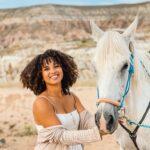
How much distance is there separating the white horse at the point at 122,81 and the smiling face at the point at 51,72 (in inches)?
20.9

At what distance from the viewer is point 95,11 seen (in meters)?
89.4

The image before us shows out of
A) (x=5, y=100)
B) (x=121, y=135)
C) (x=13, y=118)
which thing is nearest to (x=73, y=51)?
(x=5, y=100)

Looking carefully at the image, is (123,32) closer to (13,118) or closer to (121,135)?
(121,135)

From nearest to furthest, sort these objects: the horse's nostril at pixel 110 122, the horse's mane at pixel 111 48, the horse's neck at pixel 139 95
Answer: the horse's nostril at pixel 110 122 → the horse's mane at pixel 111 48 → the horse's neck at pixel 139 95

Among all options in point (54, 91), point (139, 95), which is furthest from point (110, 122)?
point (139, 95)

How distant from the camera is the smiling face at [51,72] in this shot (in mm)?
3240

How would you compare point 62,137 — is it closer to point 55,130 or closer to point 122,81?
point 55,130

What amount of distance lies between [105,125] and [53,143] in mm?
545

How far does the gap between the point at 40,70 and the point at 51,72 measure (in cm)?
10

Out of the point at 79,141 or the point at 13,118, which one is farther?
the point at 13,118

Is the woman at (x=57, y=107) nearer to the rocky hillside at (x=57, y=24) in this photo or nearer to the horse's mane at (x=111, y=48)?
the horse's mane at (x=111, y=48)

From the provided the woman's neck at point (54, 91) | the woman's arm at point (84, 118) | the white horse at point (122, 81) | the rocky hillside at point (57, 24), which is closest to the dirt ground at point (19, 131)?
the white horse at point (122, 81)

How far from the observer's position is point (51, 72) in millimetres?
3238

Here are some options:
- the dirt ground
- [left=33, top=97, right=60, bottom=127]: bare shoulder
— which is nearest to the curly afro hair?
[left=33, top=97, right=60, bottom=127]: bare shoulder
